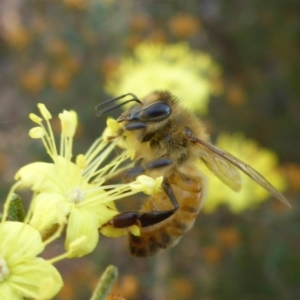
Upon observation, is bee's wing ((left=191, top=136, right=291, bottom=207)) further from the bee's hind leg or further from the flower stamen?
the flower stamen

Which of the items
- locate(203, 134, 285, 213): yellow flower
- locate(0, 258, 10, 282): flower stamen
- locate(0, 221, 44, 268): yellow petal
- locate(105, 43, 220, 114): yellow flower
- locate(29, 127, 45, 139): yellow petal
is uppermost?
locate(105, 43, 220, 114): yellow flower

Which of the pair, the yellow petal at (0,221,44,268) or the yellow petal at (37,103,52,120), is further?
the yellow petal at (37,103,52,120)

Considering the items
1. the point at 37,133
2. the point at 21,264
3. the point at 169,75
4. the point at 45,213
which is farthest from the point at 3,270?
the point at 169,75

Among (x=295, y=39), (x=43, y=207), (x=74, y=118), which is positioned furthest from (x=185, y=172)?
(x=295, y=39)

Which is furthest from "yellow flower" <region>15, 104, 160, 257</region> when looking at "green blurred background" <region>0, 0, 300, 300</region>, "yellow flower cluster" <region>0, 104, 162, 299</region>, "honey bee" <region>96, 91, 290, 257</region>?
"green blurred background" <region>0, 0, 300, 300</region>

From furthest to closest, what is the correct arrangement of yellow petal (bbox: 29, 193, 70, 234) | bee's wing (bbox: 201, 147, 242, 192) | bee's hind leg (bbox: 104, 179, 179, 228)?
bee's wing (bbox: 201, 147, 242, 192), bee's hind leg (bbox: 104, 179, 179, 228), yellow petal (bbox: 29, 193, 70, 234)

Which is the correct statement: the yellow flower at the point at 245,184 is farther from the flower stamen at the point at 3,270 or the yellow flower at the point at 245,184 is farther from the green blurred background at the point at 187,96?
the flower stamen at the point at 3,270
